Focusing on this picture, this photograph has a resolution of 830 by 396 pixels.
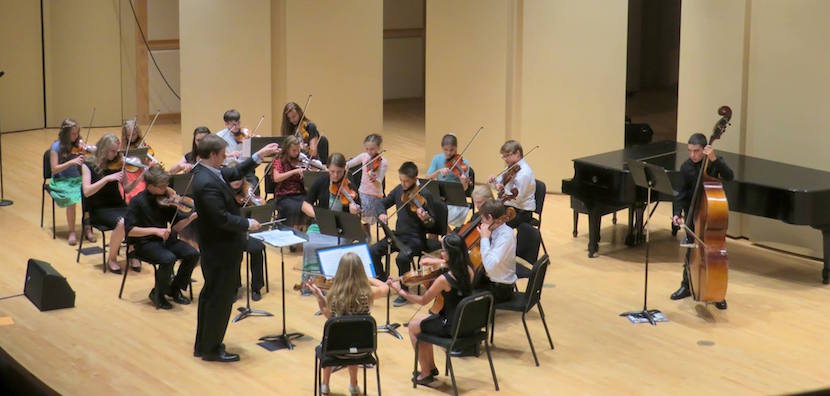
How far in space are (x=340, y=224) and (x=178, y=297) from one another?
1698mm

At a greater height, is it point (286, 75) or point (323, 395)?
point (286, 75)

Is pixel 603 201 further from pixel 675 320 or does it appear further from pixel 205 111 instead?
pixel 205 111

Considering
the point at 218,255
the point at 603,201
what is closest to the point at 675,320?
the point at 603,201

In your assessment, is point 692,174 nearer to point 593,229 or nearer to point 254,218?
point 593,229

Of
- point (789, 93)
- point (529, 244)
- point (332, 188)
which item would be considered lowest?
point (529, 244)

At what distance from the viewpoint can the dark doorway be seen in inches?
610

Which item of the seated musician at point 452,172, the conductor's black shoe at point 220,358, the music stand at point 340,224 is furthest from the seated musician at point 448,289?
the seated musician at point 452,172

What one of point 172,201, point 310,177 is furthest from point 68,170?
point 310,177

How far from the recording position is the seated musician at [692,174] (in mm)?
7328

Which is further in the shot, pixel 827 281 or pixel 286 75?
pixel 286 75

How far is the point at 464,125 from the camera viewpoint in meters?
11.7

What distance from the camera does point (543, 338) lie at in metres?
6.80

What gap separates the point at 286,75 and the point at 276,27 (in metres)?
0.60

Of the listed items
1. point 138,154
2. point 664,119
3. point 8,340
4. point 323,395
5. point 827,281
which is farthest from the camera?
point 664,119
